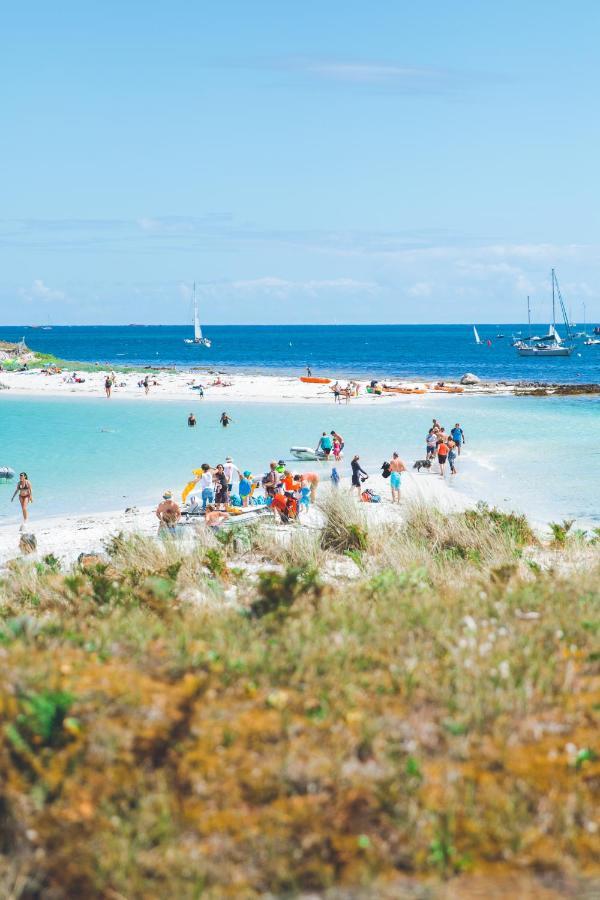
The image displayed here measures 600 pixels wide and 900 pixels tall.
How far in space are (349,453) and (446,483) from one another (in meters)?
6.92

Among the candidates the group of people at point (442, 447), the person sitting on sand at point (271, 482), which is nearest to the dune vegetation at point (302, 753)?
Answer: the person sitting on sand at point (271, 482)

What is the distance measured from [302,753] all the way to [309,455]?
25.6m

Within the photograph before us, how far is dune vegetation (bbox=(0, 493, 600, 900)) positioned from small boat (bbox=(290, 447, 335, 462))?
23536 mm

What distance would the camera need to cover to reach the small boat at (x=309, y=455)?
30.1 metres

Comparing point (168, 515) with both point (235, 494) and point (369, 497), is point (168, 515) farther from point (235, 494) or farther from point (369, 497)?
point (369, 497)

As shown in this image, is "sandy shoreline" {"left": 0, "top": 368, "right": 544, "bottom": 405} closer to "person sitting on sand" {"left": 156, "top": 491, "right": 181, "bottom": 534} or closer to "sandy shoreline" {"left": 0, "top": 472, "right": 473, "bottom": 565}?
"sandy shoreline" {"left": 0, "top": 472, "right": 473, "bottom": 565}

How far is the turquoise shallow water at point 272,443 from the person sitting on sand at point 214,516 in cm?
368

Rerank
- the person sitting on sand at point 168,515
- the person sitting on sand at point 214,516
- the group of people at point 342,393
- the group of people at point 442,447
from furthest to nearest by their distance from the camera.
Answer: the group of people at point 342,393 → the group of people at point 442,447 → the person sitting on sand at point 214,516 → the person sitting on sand at point 168,515

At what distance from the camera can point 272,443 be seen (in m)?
34.1

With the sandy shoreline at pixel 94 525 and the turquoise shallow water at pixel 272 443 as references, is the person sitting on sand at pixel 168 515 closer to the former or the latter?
the sandy shoreline at pixel 94 525

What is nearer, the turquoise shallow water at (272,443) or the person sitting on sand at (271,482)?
the person sitting on sand at (271,482)

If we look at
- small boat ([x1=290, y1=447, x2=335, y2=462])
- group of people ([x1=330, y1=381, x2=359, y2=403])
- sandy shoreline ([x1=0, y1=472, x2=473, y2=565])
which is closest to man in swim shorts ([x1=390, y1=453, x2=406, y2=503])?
sandy shoreline ([x1=0, y1=472, x2=473, y2=565])

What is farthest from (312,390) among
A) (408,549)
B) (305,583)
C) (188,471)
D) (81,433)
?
(305,583)

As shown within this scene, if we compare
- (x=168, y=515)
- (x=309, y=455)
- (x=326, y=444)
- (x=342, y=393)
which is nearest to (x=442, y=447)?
(x=326, y=444)
